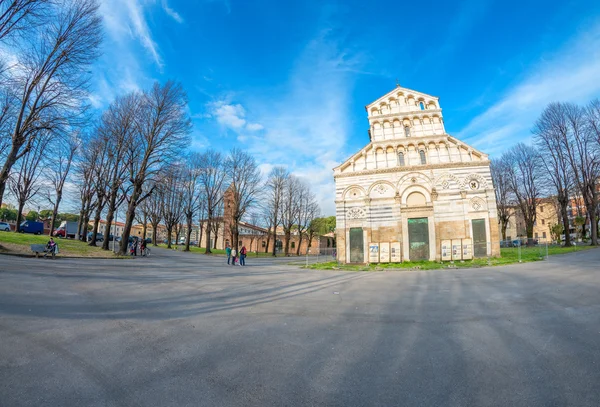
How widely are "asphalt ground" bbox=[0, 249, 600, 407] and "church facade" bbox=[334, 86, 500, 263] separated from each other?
1780 cm

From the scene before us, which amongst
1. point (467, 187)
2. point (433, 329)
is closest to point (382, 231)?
point (467, 187)

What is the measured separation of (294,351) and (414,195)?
81.8 feet

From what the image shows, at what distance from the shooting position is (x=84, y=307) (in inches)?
255

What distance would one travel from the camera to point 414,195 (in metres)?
26.5

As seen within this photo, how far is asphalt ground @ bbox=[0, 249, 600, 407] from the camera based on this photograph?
3.09 meters

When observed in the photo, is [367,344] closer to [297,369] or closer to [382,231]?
[297,369]

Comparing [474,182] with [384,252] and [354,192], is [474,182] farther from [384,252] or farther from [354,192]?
[354,192]

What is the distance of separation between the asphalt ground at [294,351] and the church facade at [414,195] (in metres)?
17.8

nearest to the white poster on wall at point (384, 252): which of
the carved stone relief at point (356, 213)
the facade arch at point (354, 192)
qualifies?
the carved stone relief at point (356, 213)

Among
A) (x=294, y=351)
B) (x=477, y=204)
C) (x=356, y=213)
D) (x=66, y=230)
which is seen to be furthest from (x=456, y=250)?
(x=66, y=230)

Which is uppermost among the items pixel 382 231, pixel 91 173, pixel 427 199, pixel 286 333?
pixel 91 173

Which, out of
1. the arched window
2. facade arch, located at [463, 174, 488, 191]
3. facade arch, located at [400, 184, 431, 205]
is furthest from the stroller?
facade arch, located at [463, 174, 488, 191]

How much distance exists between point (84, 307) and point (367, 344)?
21.2 feet

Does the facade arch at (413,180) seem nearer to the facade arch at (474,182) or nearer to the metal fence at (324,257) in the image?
the facade arch at (474,182)
